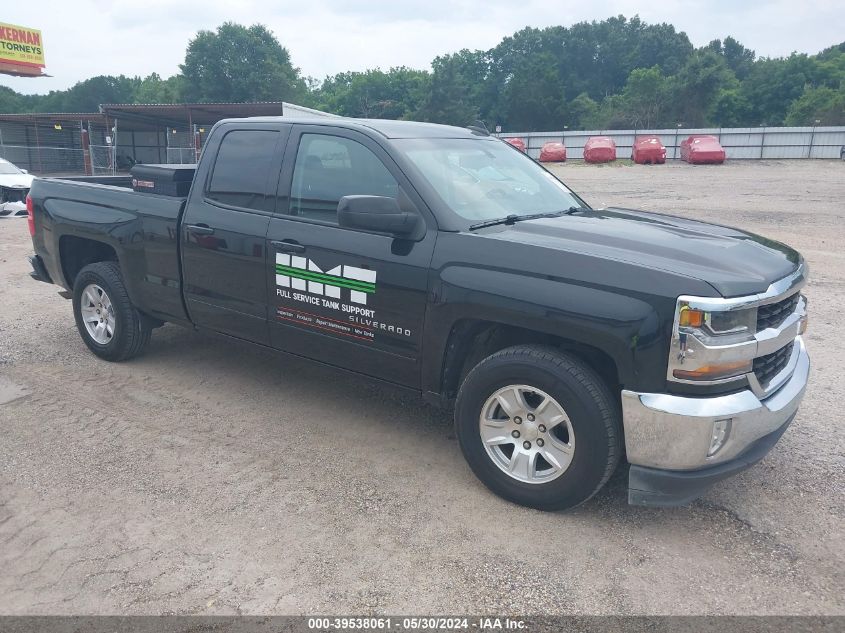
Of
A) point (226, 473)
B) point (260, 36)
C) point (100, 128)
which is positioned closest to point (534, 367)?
point (226, 473)

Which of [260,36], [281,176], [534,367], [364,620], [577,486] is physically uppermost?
[260,36]

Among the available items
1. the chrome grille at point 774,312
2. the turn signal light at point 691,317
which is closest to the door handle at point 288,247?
the turn signal light at point 691,317

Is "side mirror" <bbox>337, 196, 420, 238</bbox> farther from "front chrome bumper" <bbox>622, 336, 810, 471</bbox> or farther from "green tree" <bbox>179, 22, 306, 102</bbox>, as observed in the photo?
"green tree" <bbox>179, 22, 306, 102</bbox>

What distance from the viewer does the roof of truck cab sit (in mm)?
4207

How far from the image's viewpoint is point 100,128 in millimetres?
42344

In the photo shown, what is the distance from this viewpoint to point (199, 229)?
4691 millimetres

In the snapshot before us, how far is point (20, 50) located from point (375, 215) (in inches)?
A: 2030

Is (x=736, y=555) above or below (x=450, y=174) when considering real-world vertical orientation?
below

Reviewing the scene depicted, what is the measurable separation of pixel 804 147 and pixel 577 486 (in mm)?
41377

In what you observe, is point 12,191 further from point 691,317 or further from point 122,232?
point 691,317

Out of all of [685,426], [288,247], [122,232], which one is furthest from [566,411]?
[122,232]

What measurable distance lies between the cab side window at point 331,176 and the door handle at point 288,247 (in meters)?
0.20

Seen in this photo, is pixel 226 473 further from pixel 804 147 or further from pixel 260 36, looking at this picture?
pixel 260 36

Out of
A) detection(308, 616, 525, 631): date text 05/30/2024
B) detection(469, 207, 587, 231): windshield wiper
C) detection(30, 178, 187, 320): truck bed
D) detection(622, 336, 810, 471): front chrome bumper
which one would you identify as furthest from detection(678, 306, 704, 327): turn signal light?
detection(30, 178, 187, 320): truck bed
